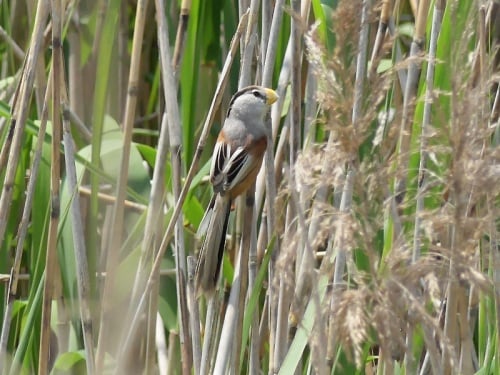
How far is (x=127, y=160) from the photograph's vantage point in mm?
2027

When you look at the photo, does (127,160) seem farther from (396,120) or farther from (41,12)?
(396,120)

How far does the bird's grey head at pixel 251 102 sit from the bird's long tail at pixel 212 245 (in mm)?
226

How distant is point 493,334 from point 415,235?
1.22 ft

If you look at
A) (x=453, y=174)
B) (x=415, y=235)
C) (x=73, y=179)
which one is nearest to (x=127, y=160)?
(x=73, y=179)

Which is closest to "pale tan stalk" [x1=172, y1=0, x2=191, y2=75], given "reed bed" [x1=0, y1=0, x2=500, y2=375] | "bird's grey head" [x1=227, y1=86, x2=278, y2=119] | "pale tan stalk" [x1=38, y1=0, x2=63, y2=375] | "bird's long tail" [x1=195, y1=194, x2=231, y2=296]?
"reed bed" [x1=0, y1=0, x2=500, y2=375]

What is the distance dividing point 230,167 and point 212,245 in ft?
0.68

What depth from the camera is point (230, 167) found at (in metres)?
2.22

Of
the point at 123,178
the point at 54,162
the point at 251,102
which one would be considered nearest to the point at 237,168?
the point at 251,102

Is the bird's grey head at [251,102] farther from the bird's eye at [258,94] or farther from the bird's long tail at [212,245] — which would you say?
the bird's long tail at [212,245]

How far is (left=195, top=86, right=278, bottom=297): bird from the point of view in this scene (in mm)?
2115

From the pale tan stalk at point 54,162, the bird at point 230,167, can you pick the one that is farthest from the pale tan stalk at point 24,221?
the bird at point 230,167

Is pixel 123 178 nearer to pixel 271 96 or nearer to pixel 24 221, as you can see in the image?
pixel 24 221

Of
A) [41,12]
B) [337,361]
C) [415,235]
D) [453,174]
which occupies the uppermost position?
[41,12]

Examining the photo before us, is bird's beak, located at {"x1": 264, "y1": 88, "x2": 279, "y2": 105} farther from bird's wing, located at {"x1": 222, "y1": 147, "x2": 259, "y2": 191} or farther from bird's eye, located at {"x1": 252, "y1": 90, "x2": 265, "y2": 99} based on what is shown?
bird's wing, located at {"x1": 222, "y1": 147, "x2": 259, "y2": 191}
